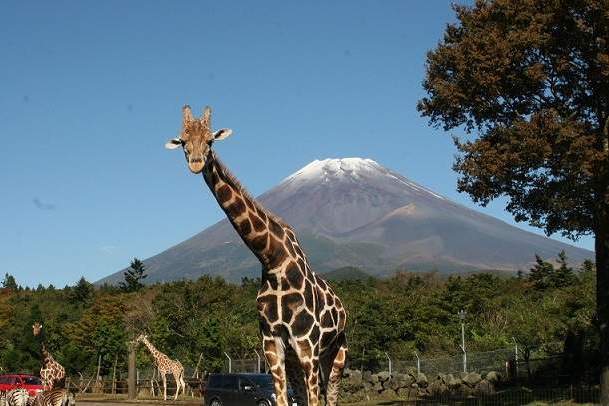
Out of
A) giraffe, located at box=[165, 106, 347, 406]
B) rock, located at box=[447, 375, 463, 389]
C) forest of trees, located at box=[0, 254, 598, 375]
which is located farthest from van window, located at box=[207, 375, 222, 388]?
giraffe, located at box=[165, 106, 347, 406]

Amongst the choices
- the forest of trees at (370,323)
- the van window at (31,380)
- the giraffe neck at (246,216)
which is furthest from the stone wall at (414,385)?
the giraffe neck at (246,216)

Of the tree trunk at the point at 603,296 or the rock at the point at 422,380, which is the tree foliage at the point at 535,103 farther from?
the rock at the point at 422,380

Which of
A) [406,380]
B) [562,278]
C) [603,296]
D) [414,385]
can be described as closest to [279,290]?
[603,296]

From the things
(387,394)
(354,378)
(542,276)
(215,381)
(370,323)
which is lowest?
(387,394)

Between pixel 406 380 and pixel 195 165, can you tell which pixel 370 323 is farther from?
pixel 195 165

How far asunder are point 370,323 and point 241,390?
19.0 metres

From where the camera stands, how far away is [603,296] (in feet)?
78.9

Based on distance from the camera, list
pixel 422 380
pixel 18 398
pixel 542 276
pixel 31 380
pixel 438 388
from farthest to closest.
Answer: pixel 542 276, pixel 31 380, pixel 422 380, pixel 438 388, pixel 18 398

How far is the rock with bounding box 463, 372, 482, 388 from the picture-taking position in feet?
105

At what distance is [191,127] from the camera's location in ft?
36.3

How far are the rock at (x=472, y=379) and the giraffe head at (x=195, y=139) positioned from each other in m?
23.3

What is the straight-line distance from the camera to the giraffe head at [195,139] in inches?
429

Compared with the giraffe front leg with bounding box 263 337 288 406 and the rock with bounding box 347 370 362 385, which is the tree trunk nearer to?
the giraffe front leg with bounding box 263 337 288 406

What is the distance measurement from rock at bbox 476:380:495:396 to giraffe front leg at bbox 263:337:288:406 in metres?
20.8
